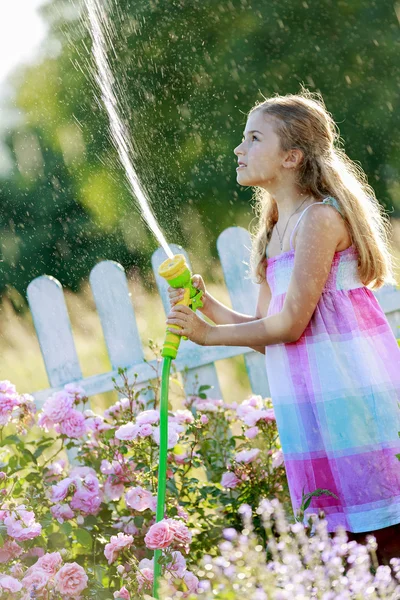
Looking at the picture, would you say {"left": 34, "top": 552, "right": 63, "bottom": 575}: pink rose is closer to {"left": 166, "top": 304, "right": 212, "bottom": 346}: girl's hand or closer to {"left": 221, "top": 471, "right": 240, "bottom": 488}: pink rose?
{"left": 166, "top": 304, "right": 212, "bottom": 346}: girl's hand

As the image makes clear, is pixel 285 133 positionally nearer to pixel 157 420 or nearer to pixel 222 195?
pixel 157 420

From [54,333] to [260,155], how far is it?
1836 millimetres

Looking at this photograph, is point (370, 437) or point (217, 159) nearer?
point (370, 437)

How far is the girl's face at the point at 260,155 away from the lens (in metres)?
2.19

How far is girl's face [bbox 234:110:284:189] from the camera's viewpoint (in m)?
2.19

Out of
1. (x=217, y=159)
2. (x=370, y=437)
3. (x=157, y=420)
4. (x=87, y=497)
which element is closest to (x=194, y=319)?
(x=157, y=420)

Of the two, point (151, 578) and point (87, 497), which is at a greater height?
point (87, 497)

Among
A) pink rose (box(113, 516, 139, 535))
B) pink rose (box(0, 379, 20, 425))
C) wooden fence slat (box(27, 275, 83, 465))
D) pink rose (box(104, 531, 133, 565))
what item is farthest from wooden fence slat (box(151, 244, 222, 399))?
pink rose (box(104, 531, 133, 565))

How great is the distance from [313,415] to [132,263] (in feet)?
30.7

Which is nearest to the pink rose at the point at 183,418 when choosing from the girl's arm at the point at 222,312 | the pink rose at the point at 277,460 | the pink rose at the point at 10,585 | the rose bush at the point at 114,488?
the rose bush at the point at 114,488

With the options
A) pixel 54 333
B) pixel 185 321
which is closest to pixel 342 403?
pixel 185 321

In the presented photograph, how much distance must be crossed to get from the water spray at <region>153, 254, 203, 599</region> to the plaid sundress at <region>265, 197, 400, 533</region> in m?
0.30

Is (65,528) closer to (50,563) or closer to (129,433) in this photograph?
(129,433)

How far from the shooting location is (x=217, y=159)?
29.6 feet
